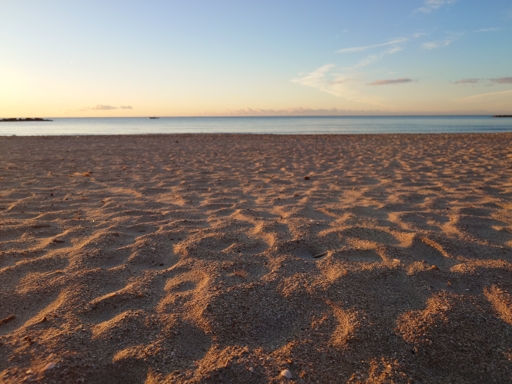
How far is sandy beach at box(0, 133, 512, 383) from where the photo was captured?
141 cm

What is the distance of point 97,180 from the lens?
520 cm

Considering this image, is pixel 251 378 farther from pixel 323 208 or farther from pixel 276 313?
pixel 323 208

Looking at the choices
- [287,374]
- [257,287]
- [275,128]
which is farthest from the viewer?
[275,128]

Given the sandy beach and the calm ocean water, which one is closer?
the sandy beach

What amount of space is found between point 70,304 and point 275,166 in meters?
5.12

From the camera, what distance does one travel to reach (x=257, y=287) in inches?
77.6

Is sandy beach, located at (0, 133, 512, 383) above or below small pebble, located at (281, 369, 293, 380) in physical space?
above

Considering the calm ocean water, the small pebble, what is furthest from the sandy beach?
the calm ocean water

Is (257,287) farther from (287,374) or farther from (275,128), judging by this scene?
(275,128)

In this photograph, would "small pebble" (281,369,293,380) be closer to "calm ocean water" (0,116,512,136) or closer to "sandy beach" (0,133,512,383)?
"sandy beach" (0,133,512,383)

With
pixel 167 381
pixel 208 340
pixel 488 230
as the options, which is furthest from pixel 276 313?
pixel 488 230

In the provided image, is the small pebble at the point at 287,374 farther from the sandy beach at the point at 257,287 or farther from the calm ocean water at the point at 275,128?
the calm ocean water at the point at 275,128

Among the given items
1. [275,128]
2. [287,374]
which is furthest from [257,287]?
[275,128]

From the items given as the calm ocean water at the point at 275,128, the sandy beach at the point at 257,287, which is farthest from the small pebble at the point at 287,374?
the calm ocean water at the point at 275,128
